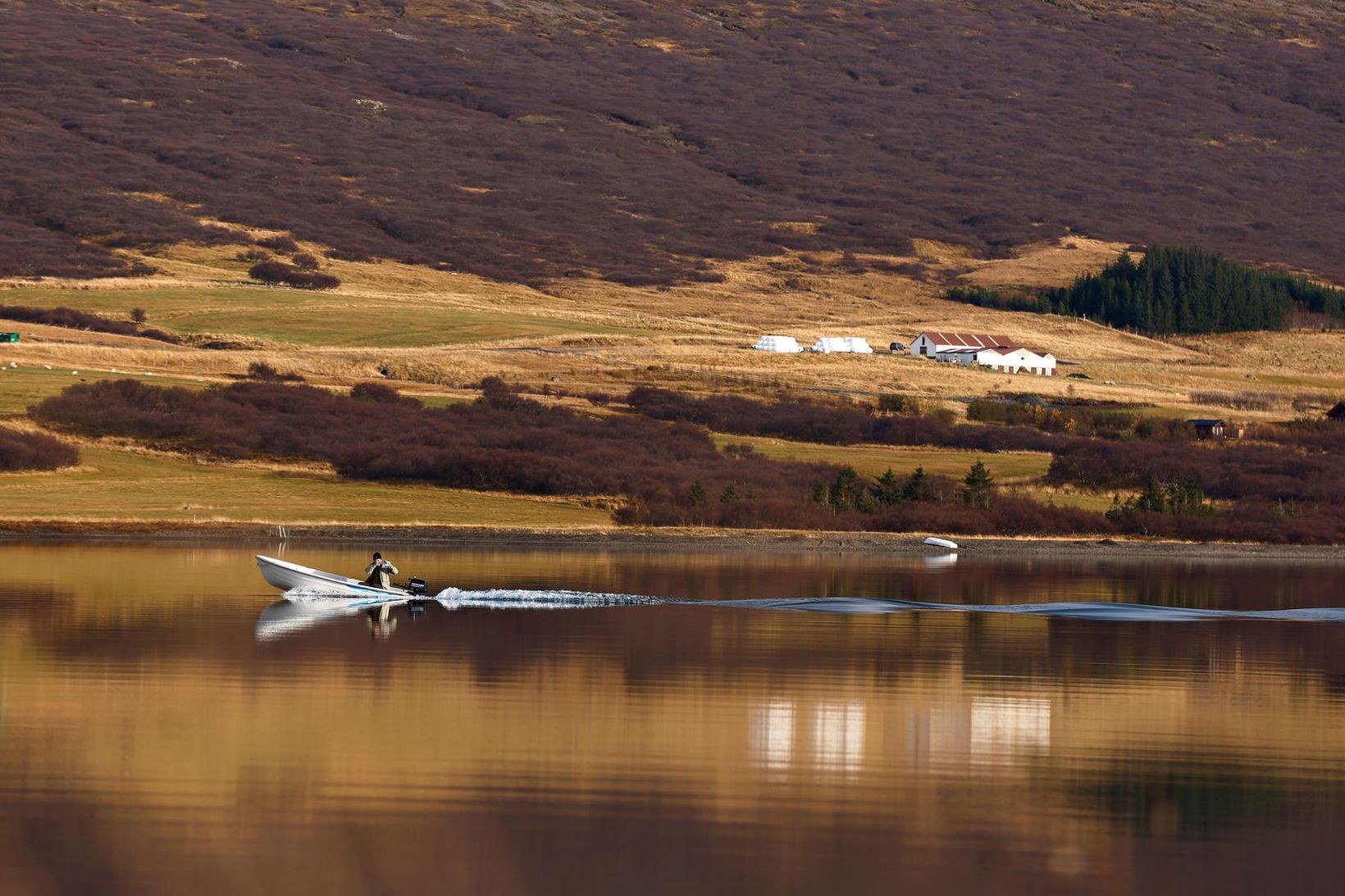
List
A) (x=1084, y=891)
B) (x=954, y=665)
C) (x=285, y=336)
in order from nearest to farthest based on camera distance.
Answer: (x=1084, y=891) → (x=954, y=665) → (x=285, y=336)

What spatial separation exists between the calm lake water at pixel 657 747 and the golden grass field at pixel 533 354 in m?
27.1

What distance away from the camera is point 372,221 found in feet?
634

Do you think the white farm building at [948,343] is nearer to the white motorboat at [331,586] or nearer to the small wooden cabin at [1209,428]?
the small wooden cabin at [1209,428]

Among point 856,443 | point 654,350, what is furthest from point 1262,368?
point 856,443

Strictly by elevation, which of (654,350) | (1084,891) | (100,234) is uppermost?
(100,234)

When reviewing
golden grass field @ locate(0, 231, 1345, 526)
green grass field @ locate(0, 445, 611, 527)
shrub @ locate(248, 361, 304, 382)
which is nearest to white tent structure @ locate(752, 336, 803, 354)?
golden grass field @ locate(0, 231, 1345, 526)

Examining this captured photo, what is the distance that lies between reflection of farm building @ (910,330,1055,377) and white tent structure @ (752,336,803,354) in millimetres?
11760

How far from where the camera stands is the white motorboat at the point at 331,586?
42031 mm

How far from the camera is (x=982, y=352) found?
145 m

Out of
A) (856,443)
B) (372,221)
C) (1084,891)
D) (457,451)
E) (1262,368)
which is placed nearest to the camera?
(1084,891)

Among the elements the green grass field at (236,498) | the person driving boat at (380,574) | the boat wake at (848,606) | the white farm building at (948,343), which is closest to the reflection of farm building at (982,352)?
the white farm building at (948,343)

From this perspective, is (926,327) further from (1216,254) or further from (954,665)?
(954,665)

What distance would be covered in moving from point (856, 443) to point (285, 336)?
5105 centimetres

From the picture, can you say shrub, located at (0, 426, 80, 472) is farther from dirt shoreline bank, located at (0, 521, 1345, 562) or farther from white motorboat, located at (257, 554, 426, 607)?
white motorboat, located at (257, 554, 426, 607)
